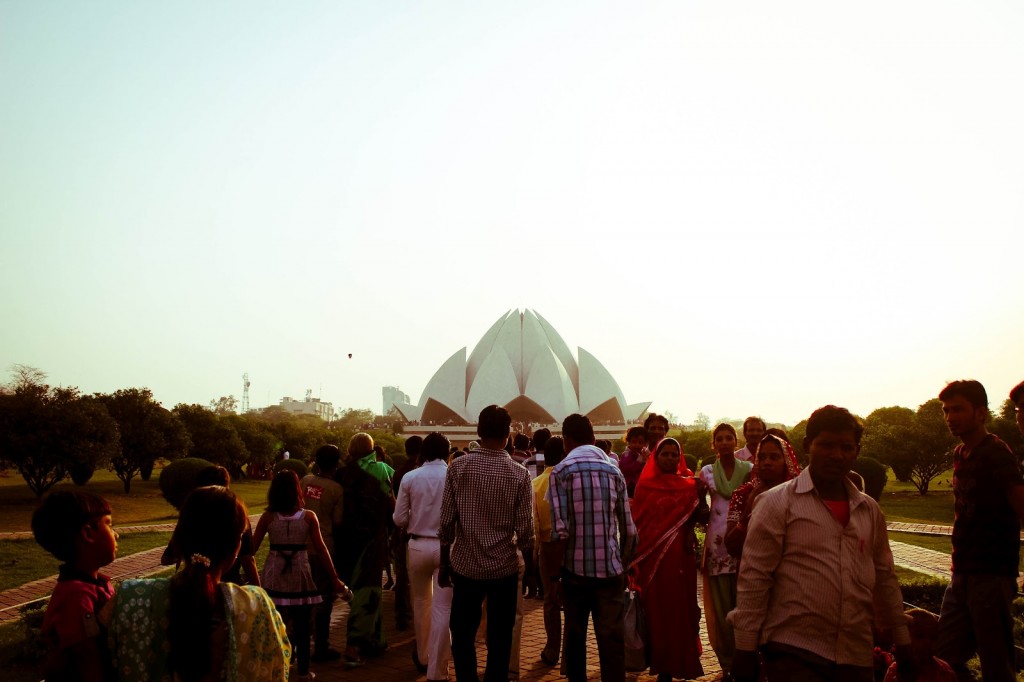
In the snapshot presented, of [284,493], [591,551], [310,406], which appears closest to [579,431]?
[591,551]

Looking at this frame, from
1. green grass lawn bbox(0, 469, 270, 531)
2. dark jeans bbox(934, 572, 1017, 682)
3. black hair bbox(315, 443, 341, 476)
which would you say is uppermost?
black hair bbox(315, 443, 341, 476)

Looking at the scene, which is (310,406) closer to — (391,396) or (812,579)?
(391,396)

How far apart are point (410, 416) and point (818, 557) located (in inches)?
1685

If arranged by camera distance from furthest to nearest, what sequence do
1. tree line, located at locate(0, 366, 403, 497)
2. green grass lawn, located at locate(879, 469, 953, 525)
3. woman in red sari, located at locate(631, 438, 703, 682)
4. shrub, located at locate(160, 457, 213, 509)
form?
tree line, located at locate(0, 366, 403, 497)
green grass lawn, located at locate(879, 469, 953, 525)
shrub, located at locate(160, 457, 213, 509)
woman in red sari, located at locate(631, 438, 703, 682)

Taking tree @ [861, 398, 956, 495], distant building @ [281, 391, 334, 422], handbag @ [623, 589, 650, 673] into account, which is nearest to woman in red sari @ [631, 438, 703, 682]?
handbag @ [623, 589, 650, 673]

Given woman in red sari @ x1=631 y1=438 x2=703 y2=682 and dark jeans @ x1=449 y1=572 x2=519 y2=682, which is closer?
dark jeans @ x1=449 y1=572 x2=519 y2=682

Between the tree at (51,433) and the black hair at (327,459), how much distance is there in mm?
11661

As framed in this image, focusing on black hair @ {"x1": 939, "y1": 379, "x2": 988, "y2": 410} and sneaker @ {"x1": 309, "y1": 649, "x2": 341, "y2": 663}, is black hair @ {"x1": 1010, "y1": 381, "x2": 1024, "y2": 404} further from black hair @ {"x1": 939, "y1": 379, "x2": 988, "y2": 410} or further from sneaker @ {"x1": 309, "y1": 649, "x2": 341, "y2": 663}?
sneaker @ {"x1": 309, "y1": 649, "x2": 341, "y2": 663}

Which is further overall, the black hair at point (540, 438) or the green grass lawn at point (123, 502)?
the green grass lawn at point (123, 502)

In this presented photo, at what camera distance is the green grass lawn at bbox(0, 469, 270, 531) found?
12766 millimetres

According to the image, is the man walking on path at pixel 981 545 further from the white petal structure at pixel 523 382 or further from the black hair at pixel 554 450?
the white petal structure at pixel 523 382

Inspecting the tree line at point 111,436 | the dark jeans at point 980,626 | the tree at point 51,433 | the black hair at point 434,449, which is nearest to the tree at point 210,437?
the tree line at point 111,436

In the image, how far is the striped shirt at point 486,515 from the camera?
11.1ft

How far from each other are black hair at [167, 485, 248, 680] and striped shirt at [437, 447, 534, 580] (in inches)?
62.4
